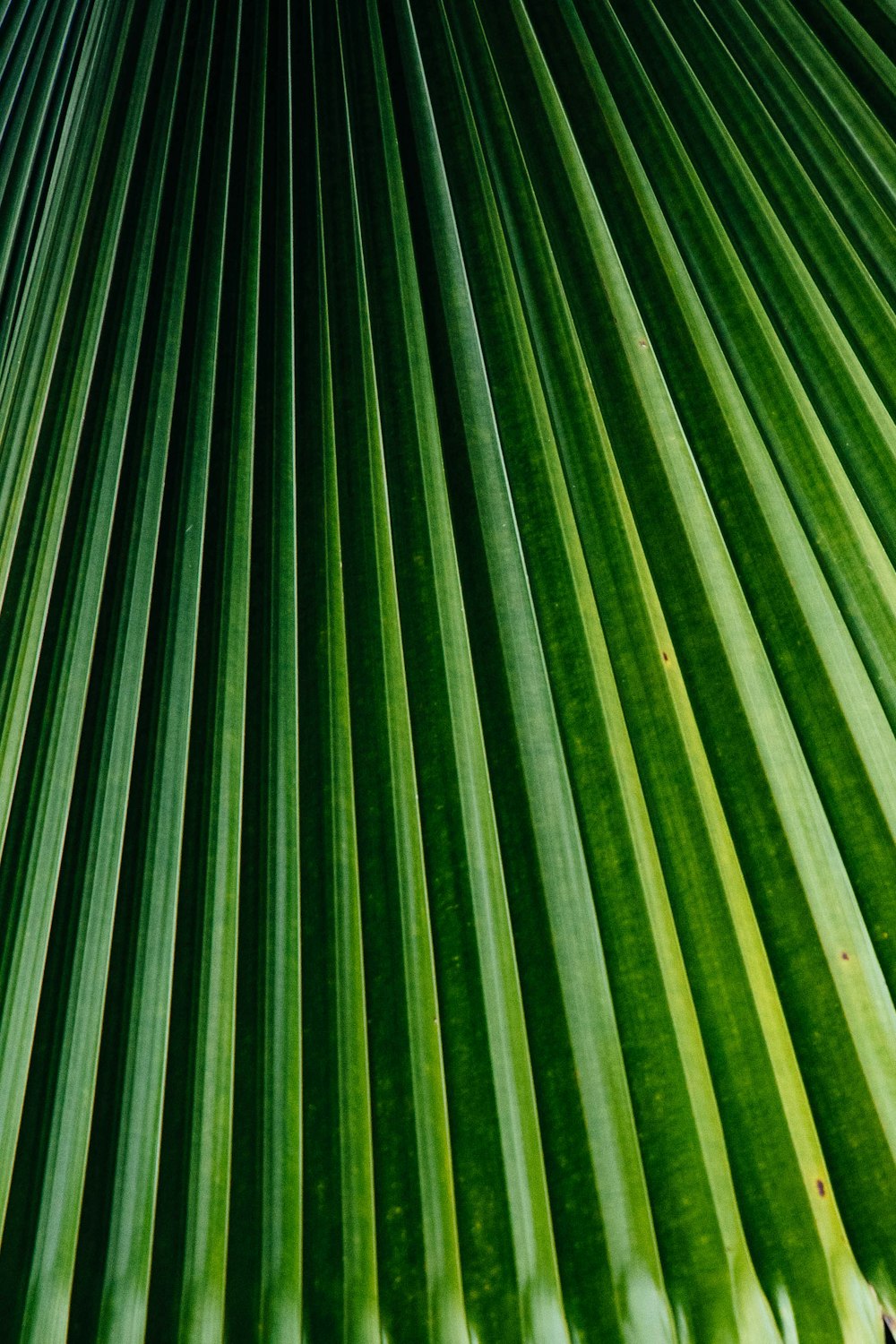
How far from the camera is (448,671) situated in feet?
2.06

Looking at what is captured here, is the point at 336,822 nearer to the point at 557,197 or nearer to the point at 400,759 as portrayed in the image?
the point at 400,759

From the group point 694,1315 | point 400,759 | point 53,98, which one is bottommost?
point 694,1315

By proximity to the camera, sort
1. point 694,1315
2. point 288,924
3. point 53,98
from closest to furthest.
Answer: point 694,1315
point 288,924
point 53,98

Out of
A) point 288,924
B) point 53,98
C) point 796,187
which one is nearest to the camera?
point 288,924

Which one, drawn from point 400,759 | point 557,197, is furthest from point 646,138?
point 400,759

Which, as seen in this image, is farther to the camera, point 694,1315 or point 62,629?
point 62,629

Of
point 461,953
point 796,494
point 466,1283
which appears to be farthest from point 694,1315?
point 796,494

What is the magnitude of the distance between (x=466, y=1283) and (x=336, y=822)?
278mm

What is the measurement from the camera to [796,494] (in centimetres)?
64

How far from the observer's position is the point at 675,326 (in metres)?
0.69

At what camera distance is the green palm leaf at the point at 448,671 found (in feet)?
1.64

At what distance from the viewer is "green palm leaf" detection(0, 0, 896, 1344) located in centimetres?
50

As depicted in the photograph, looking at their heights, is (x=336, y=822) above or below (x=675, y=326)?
below

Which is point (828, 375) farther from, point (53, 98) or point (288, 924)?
point (53, 98)
